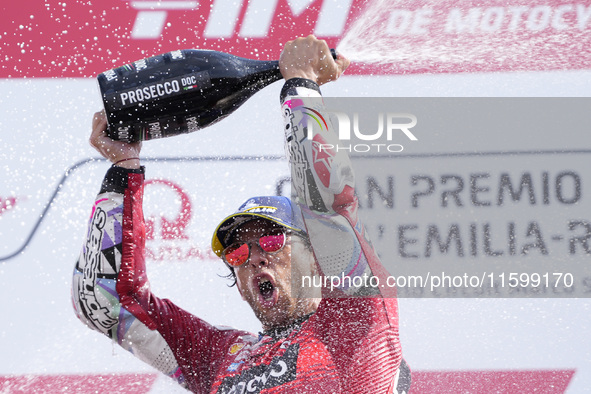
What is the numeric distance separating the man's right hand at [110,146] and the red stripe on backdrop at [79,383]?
85 centimetres

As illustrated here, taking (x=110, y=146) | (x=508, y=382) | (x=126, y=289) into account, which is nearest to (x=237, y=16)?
(x=110, y=146)

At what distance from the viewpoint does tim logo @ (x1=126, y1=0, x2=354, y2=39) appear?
2.53 metres

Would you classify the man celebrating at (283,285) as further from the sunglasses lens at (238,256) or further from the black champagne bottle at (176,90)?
the black champagne bottle at (176,90)

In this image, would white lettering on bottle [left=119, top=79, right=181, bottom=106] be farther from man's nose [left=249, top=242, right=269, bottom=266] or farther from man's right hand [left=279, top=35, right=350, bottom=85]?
man's nose [left=249, top=242, right=269, bottom=266]

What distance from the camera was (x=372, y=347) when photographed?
1643 millimetres

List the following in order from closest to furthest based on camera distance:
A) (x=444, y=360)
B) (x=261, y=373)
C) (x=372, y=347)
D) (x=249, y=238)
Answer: (x=372, y=347)
(x=261, y=373)
(x=249, y=238)
(x=444, y=360)

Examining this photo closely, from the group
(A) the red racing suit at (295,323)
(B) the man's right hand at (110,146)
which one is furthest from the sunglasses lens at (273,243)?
(B) the man's right hand at (110,146)

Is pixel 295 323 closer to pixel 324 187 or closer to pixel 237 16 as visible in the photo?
pixel 324 187

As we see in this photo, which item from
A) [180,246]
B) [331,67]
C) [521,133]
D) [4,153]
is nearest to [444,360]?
[521,133]

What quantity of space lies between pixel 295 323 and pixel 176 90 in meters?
0.65

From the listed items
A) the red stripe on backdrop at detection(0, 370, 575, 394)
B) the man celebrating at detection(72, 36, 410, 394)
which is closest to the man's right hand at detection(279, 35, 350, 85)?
the man celebrating at detection(72, 36, 410, 394)

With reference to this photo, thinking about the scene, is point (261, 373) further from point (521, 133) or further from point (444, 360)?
point (521, 133)

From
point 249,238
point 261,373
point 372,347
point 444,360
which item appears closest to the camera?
point 372,347

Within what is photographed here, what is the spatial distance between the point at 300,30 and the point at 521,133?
83 cm
